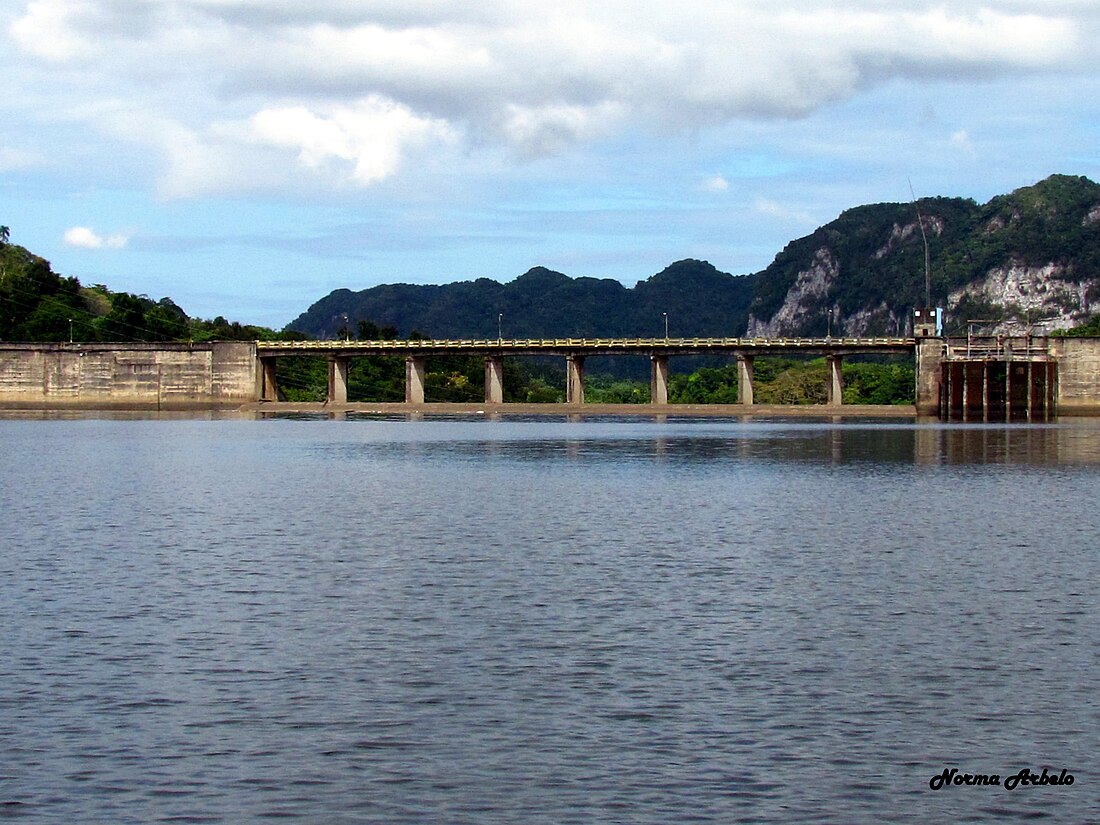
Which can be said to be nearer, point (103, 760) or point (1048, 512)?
point (103, 760)

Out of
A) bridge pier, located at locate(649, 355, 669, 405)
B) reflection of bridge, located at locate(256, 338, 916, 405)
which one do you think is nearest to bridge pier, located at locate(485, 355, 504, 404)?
reflection of bridge, located at locate(256, 338, 916, 405)

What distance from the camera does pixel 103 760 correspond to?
19.0m

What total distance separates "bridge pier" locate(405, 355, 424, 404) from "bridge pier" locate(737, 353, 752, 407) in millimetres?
40092

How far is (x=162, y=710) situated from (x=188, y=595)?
1051 centimetres

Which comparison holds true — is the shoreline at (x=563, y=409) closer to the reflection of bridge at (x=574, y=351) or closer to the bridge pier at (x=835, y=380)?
the bridge pier at (x=835, y=380)

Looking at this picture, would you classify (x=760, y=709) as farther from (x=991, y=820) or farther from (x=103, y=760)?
(x=103, y=760)

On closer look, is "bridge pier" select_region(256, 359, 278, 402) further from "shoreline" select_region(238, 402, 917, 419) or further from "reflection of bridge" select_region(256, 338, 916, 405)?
"shoreline" select_region(238, 402, 917, 419)

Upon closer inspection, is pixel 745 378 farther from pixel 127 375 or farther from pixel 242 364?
pixel 127 375

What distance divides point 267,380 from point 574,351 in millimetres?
38870

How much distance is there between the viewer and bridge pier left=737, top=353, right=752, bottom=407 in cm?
18062

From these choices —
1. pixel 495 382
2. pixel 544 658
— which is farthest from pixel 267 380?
pixel 544 658

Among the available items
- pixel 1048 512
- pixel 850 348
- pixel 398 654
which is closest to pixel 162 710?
pixel 398 654

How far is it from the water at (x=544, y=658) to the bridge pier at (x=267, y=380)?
13446cm

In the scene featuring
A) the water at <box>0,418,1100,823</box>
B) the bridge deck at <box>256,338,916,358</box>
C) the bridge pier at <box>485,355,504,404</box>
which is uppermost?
the bridge deck at <box>256,338,916,358</box>
